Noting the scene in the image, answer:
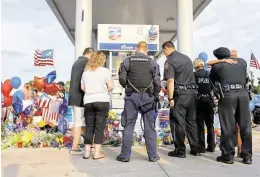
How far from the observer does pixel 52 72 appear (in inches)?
411

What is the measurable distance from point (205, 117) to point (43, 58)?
7.42 metres

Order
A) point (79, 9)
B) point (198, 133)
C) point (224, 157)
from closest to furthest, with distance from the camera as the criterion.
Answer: point (224, 157) < point (198, 133) < point (79, 9)

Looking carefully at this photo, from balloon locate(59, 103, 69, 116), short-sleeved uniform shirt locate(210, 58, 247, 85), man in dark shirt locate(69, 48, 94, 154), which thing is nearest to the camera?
short-sleeved uniform shirt locate(210, 58, 247, 85)

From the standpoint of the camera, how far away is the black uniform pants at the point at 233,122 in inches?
197

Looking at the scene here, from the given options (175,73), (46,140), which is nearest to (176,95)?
(175,73)

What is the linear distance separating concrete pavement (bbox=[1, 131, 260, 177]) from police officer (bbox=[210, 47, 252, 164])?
0.26 metres

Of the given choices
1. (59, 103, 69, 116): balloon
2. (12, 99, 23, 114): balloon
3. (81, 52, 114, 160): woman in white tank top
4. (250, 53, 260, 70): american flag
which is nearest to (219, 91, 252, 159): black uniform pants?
(81, 52, 114, 160): woman in white tank top

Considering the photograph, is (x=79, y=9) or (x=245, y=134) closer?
(x=245, y=134)

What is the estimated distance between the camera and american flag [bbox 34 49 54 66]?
11703 mm

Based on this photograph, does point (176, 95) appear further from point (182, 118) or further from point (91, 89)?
point (91, 89)

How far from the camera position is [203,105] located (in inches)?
238

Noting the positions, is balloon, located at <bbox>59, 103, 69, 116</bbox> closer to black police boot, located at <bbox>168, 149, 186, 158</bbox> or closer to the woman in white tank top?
the woman in white tank top

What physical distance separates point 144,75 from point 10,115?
16.4 ft

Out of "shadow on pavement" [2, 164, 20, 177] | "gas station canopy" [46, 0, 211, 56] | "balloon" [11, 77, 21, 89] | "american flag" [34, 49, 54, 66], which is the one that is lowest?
"shadow on pavement" [2, 164, 20, 177]
